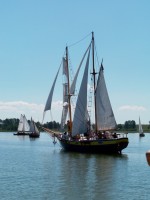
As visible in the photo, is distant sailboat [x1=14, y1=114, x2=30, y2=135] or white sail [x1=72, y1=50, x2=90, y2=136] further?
distant sailboat [x1=14, y1=114, x2=30, y2=135]

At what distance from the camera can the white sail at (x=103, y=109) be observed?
59344 mm

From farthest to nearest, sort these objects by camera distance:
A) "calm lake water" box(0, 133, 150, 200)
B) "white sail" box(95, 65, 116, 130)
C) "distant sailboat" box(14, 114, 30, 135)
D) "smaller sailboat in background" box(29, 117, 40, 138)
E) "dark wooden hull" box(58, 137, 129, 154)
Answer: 1. "distant sailboat" box(14, 114, 30, 135)
2. "smaller sailboat in background" box(29, 117, 40, 138)
3. "white sail" box(95, 65, 116, 130)
4. "dark wooden hull" box(58, 137, 129, 154)
5. "calm lake water" box(0, 133, 150, 200)

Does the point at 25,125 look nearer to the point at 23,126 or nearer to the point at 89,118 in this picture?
the point at 23,126

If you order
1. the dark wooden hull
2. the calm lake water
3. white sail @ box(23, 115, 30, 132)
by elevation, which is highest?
white sail @ box(23, 115, 30, 132)

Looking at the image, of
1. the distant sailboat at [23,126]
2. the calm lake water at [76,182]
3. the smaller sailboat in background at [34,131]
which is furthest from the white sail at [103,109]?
the distant sailboat at [23,126]

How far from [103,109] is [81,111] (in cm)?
293

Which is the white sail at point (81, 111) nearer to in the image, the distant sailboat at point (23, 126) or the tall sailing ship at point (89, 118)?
the tall sailing ship at point (89, 118)

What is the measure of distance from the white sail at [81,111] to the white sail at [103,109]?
176 centimetres

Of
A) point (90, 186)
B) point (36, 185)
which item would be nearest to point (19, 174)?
point (36, 185)

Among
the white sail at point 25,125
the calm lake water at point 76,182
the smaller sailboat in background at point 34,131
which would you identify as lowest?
the calm lake water at point 76,182

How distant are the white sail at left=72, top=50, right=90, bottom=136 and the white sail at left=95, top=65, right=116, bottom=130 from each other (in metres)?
1.76

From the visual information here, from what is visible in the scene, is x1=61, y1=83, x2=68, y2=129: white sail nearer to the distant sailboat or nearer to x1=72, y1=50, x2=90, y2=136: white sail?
x1=72, y1=50, x2=90, y2=136: white sail

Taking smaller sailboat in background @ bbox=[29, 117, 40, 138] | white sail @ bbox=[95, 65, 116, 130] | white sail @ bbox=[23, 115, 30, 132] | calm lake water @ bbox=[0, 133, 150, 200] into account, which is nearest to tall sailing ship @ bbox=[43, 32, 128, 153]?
white sail @ bbox=[95, 65, 116, 130]

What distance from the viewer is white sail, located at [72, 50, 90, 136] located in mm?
59156
